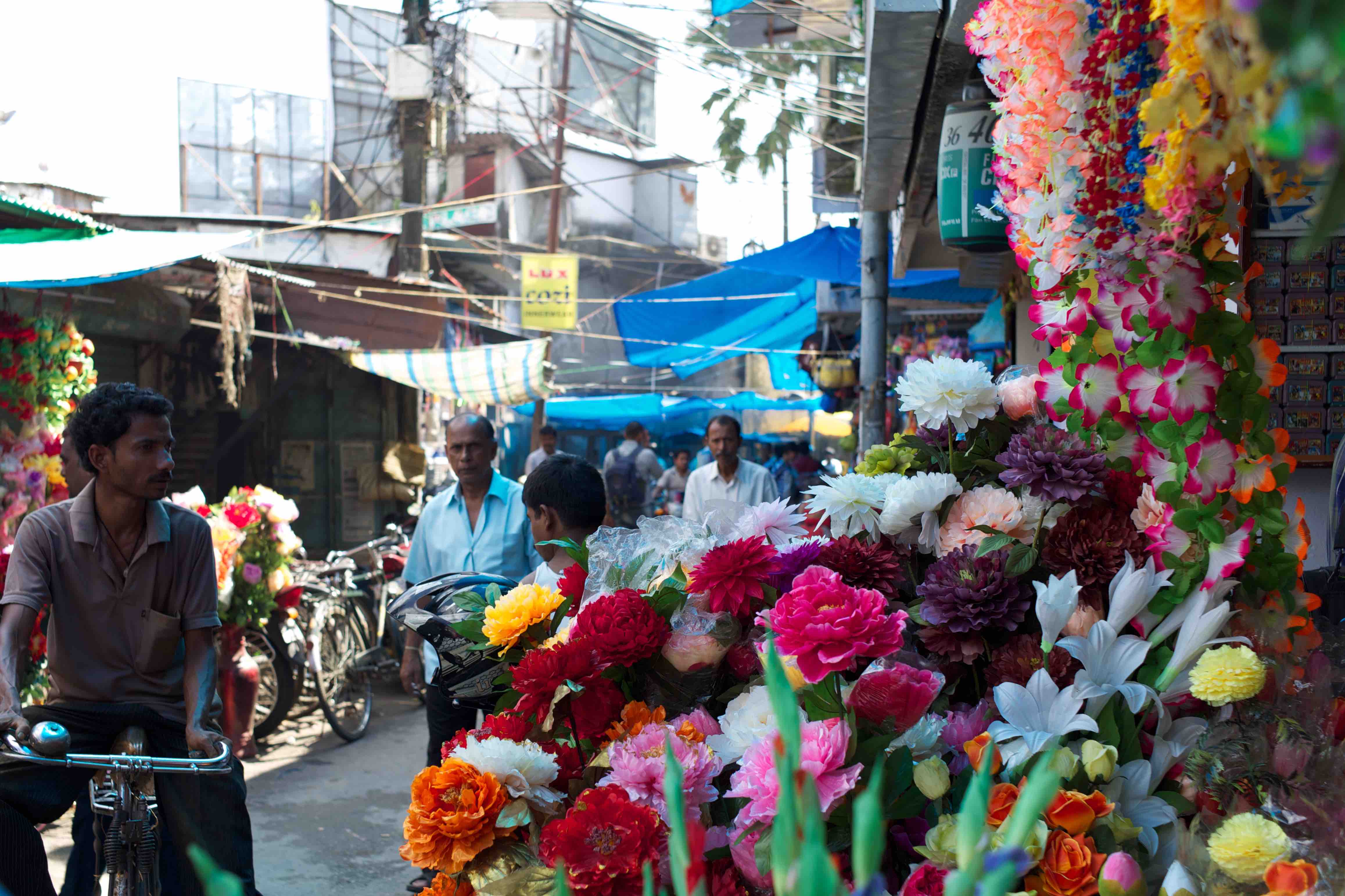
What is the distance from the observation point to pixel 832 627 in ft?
4.71

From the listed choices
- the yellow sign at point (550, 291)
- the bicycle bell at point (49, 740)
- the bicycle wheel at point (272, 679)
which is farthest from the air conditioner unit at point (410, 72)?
the bicycle bell at point (49, 740)

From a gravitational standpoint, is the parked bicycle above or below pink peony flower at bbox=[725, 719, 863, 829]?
below

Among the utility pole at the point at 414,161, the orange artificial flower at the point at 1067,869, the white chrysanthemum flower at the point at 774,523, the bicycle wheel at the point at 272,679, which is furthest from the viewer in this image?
the utility pole at the point at 414,161

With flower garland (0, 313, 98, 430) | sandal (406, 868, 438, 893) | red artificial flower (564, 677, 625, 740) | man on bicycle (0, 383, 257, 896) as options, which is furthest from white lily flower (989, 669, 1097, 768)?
flower garland (0, 313, 98, 430)

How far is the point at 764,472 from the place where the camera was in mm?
6332

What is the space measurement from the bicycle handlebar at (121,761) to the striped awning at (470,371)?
7882mm

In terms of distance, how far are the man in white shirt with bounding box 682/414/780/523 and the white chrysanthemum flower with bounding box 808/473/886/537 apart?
4.23 metres

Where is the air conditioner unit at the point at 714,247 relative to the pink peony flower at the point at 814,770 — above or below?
above

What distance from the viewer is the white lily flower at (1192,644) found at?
5.03 ft

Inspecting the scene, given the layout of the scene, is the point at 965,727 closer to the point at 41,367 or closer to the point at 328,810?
the point at 328,810

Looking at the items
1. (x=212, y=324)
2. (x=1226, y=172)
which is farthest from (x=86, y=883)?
(x=212, y=324)

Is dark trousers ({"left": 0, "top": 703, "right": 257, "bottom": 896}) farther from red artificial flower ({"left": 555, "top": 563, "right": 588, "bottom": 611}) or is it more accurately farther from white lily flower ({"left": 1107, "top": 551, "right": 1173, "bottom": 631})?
white lily flower ({"left": 1107, "top": 551, "right": 1173, "bottom": 631})

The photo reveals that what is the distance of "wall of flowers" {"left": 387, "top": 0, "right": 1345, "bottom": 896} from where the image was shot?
1.40 metres

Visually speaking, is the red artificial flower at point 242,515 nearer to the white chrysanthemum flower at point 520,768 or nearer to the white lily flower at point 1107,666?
the white chrysanthemum flower at point 520,768
